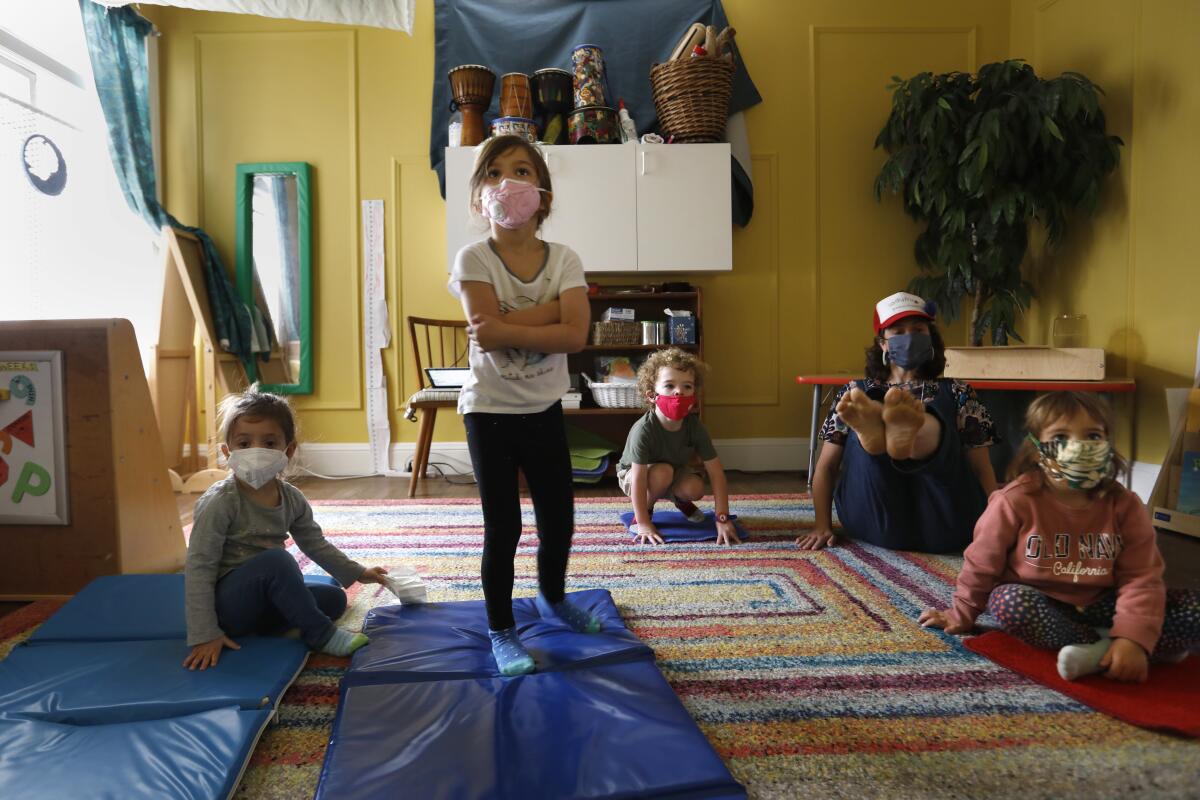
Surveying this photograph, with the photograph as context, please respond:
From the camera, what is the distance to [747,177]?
3.68 m

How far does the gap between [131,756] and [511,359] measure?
0.82 meters

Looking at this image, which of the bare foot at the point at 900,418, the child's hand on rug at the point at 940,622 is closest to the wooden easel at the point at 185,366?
the bare foot at the point at 900,418

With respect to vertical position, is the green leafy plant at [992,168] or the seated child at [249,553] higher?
the green leafy plant at [992,168]

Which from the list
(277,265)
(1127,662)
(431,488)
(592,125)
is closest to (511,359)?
(1127,662)

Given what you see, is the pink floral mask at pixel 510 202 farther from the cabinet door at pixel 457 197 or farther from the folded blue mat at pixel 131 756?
the cabinet door at pixel 457 197

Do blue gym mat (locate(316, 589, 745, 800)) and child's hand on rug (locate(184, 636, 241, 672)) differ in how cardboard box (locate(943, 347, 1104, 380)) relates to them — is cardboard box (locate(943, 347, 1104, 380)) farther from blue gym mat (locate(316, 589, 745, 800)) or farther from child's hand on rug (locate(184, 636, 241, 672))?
child's hand on rug (locate(184, 636, 241, 672))

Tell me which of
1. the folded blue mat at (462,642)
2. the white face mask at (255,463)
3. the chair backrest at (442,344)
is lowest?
the folded blue mat at (462,642)

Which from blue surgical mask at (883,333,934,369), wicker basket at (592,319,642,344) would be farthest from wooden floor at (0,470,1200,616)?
blue surgical mask at (883,333,934,369)

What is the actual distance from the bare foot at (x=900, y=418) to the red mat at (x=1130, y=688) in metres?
0.54

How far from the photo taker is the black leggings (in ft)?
4.44

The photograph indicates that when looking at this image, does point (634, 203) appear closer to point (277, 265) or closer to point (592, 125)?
point (592, 125)

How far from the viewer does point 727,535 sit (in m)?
2.28

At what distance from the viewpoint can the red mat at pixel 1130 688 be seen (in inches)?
43.8

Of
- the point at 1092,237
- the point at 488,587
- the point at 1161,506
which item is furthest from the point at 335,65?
the point at 1161,506
